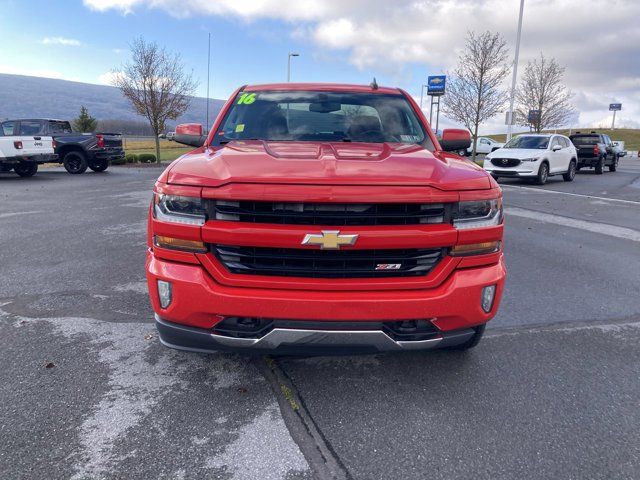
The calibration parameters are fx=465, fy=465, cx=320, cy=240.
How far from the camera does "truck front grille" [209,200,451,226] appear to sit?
7.66ft

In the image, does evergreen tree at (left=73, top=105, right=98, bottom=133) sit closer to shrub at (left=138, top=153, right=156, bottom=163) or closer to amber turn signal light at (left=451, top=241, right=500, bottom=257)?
shrub at (left=138, top=153, right=156, bottom=163)

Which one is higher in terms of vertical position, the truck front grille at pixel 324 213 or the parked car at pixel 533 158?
the parked car at pixel 533 158

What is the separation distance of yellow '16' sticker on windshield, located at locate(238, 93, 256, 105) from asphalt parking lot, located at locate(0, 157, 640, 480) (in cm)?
199

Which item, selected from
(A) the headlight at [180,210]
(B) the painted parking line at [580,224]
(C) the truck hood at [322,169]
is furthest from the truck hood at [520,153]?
(A) the headlight at [180,210]

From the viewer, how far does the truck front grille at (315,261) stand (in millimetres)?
2400

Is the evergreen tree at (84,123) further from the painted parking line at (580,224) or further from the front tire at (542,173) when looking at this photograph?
the painted parking line at (580,224)

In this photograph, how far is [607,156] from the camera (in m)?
23.3

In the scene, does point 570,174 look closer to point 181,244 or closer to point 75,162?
point 181,244

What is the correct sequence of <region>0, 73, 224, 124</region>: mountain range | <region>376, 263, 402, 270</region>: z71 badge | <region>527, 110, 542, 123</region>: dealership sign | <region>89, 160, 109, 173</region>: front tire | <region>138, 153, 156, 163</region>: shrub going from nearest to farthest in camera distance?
<region>376, 263, 402, 270</region>: z71 badge, <region>89, 160, 109, 173</region>: front tire, <region>138, 153, 156, 163</region>: shrub, <region>527, 110, 542, 123</region>: dealership sign, <region>0, 73, 224, 124</region>: mountain range

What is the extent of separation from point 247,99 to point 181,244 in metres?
2.09

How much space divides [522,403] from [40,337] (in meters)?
3.33

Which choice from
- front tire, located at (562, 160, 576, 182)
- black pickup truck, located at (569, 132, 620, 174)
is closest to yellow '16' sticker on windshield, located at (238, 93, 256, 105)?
front tire, located at (562, 160, 576, 182)

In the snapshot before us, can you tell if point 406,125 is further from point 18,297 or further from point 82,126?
point 82,126

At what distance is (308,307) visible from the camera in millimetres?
2328
